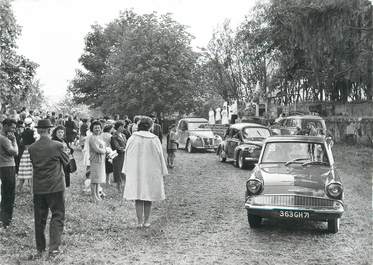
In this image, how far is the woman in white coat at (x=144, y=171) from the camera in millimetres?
8883

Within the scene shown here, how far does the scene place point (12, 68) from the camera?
2869 centimetres

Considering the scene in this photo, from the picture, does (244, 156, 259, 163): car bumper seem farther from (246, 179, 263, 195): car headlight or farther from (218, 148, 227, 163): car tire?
(246, 179, 263, 195): car headlight

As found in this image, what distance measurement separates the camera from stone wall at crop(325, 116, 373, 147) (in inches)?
1093

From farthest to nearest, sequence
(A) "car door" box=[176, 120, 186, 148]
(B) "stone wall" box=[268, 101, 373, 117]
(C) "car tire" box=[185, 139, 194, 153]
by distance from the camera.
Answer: (B) "stone wall" box=[268, 101, 373, 117] → (A) "car door" box=[176, 120, 186, 148] → (C) "car tire" box=[185, 139, 194, 153]

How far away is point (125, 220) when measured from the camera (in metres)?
9.67

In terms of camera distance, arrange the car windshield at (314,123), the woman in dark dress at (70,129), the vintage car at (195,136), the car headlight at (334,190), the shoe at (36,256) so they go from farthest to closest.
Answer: the vintage car at (195,136)
the car windshield at (314,123)
the woman in dark dress at (70,129)
the car headlight at (334,190)
the shoe at (36,256)

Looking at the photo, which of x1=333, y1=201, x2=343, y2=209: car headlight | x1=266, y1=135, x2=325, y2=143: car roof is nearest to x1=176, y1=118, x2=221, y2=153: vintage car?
x1=266, y1=135, x2=325, y2=143: car roof

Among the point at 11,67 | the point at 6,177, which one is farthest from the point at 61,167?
the point at 11,67

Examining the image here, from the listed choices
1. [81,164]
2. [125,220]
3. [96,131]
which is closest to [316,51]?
[81,164]

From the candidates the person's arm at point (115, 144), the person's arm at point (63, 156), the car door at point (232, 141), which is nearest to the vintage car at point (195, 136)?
the car door at point (232, 141)

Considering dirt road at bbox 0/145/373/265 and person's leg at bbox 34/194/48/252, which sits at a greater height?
person's leg at bbox 34/194/48/252

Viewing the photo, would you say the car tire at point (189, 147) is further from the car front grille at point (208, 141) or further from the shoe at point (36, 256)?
the shoe at point (36, 256)

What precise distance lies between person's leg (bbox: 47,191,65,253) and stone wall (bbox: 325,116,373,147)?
22972 mm

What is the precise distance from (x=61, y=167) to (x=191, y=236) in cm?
253
